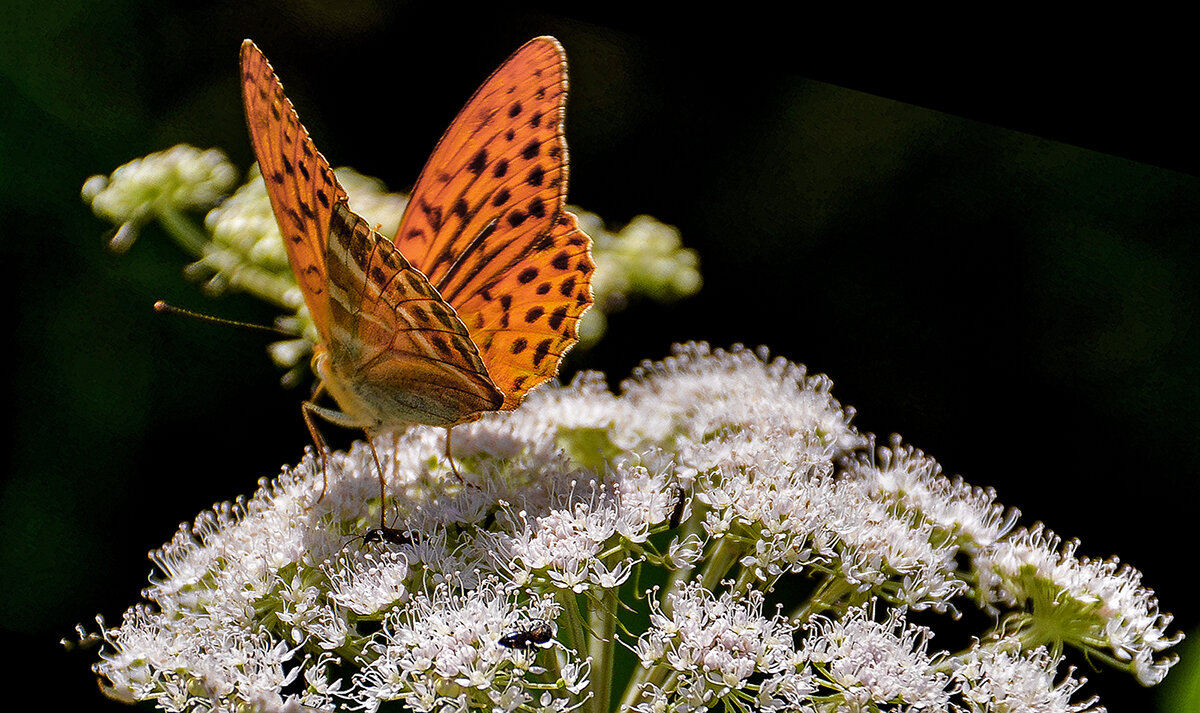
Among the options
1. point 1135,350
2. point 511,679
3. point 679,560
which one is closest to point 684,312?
point 1135,350

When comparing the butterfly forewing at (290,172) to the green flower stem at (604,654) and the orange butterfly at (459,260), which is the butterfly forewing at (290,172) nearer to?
the orange butterfly at (459,260)

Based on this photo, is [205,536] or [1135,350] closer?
[205,536]

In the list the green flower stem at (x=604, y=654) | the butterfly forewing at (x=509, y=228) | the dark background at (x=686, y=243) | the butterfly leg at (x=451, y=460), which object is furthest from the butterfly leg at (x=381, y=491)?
the dark background at (x=686, y=243)

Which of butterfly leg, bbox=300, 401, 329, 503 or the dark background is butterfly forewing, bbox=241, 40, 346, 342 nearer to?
butterfly leg, bbox=300, 401, 329, 503

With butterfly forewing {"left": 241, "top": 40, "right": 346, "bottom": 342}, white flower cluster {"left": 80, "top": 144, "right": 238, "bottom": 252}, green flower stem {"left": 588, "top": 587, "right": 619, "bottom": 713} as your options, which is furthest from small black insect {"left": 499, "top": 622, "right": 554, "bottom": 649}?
white flower cluster {"left": 80, "top": 144, "right": 238, "bottom": 252}

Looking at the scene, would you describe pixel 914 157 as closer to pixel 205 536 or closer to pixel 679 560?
pixel 679 560

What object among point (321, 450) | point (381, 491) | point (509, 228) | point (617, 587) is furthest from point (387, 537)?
point (509, 228)
